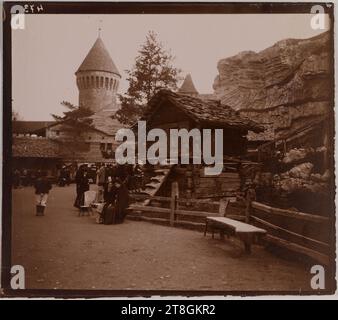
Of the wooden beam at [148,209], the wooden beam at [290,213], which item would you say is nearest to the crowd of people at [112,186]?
the wooden beam at [148,209]

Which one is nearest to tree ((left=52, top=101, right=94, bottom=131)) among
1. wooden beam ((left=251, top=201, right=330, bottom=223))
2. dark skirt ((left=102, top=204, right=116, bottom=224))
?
Result: dark skirt ((left=102, top=204, right=116, bottom=224))

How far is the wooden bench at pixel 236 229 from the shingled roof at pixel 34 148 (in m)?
2.42

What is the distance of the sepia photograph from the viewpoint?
4.52 m

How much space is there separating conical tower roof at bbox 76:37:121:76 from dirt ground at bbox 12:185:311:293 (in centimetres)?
174

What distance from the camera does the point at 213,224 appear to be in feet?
16.0

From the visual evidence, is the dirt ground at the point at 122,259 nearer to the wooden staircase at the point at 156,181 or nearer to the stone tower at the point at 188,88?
the wooden staircase at the point at 156,181

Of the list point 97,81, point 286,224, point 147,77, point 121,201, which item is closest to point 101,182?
point 121,201

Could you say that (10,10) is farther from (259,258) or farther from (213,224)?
(259,258)

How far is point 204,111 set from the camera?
16.7 feet

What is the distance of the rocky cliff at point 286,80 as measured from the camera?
465 cm

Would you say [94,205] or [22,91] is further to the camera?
[94,205]
